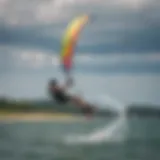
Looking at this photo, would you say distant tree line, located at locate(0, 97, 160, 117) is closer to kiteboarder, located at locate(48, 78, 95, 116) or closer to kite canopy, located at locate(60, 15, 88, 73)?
kiteboarder, located at locate(48, 78, 95, 116)

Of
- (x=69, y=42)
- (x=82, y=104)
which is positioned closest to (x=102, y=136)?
(x=82, y=104)

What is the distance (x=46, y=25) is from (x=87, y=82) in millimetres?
250

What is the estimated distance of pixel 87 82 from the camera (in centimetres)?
137

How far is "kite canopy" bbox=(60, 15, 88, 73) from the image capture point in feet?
4.50

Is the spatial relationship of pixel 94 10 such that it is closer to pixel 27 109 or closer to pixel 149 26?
pixel 149 26

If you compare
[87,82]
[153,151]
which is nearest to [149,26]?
[87,82]

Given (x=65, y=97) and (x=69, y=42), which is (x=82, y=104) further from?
(x=69, y=42)

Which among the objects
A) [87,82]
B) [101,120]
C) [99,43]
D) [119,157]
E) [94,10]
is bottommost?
[119,157]

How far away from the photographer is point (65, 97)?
1366 millimetres

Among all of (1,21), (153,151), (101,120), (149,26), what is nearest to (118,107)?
(101,120)

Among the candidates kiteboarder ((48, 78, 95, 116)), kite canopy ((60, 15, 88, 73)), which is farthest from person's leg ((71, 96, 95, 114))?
kite canopy ((60, 15, 88, 73))

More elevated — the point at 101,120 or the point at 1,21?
the point at 1,21

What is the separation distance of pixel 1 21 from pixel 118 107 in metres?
0.51

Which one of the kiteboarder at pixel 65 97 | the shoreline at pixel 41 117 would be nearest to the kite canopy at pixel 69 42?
the kiteboarder at pixel 65 97
